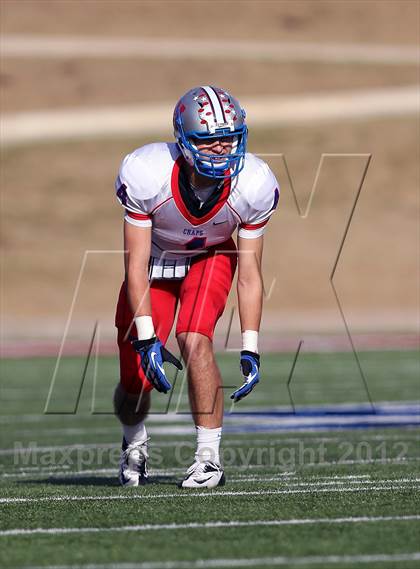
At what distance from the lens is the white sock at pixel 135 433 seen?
254 inches

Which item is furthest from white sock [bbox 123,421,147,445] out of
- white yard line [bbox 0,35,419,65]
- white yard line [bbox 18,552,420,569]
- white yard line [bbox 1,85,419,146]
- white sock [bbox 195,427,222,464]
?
white yard line [bbox 0,35,419,65]

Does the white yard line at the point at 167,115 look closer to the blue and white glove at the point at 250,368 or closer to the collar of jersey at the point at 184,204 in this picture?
the collar of jersey at the point at 184,204

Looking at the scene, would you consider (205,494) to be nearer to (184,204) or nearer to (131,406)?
(131,406)

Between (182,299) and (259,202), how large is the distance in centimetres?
59

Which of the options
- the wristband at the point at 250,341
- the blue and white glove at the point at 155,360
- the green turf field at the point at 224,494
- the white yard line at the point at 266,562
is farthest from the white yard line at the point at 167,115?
the white yard line at the point at 266,562

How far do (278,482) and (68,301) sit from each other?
70.9 feet

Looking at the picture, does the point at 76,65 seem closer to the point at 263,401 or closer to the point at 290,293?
the point at 290,293

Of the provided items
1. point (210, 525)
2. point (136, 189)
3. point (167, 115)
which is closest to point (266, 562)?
point (210, 525)

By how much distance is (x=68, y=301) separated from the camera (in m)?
27.5

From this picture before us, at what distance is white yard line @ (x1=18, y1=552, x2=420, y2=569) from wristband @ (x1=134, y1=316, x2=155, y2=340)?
209 centimetres

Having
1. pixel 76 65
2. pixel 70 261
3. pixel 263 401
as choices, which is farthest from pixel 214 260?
pixel 76 65

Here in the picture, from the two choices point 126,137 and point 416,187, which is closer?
point 416,187

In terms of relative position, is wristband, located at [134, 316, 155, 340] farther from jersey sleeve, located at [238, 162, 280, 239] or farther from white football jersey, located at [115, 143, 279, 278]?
jersey sleeve, located at [238, 162, 280, 239]

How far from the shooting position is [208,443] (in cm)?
604
